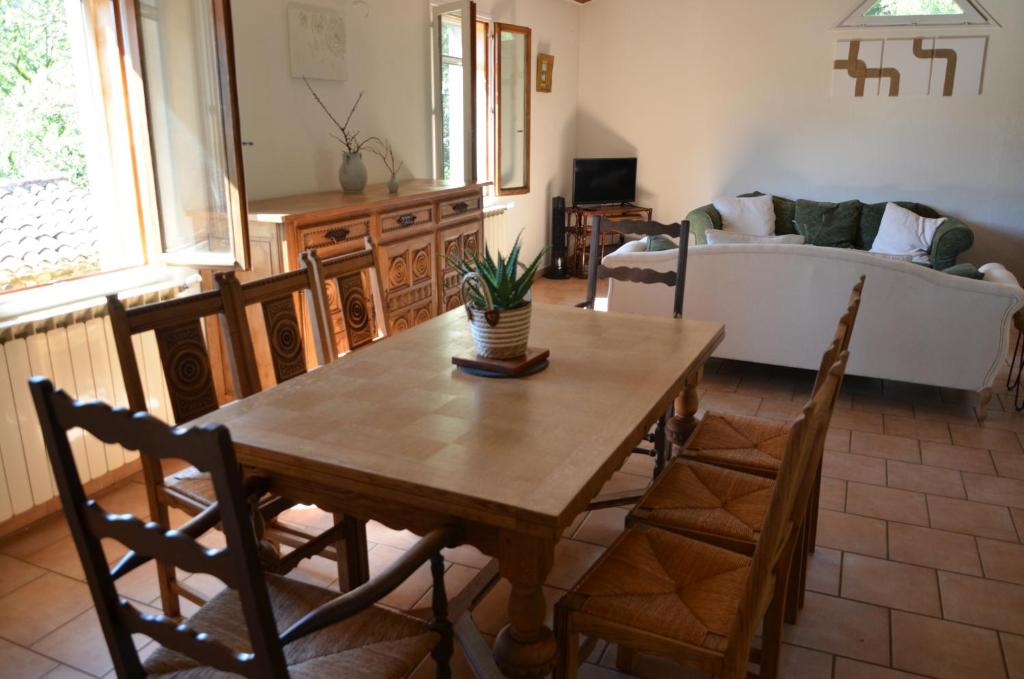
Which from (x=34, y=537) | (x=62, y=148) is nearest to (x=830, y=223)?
(x=62, y=148)

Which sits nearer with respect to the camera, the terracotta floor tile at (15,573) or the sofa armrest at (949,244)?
the terracotta floor tile at (15,573)

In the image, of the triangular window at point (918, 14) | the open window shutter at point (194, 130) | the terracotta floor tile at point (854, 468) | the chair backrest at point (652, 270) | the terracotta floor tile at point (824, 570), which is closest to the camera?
the terracotta floor tile at point (824, 570)

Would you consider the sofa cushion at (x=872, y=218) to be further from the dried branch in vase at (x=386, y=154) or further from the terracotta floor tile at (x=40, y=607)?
the terracotta floor tile at (x=40, y=607)

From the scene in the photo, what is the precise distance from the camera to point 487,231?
6102mm

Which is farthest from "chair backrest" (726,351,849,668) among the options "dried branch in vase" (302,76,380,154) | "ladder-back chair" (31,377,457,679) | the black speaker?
the black speaker

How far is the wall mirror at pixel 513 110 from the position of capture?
20.3 feet

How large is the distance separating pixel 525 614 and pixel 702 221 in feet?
17.1

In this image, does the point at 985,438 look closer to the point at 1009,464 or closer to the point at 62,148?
the point at 1009,464

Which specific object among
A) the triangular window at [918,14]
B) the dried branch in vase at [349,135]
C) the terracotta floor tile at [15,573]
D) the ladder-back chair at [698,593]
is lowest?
the terracotta floor tile at [15,573]

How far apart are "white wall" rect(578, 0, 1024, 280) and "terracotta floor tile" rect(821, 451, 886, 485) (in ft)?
Answer: 13.1

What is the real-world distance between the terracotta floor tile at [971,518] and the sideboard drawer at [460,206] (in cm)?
271

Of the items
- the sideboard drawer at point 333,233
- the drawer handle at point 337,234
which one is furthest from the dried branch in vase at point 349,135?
the drawer handle at point 337,234

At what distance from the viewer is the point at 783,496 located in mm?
1402

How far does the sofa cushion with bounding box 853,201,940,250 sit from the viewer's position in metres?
6.32
